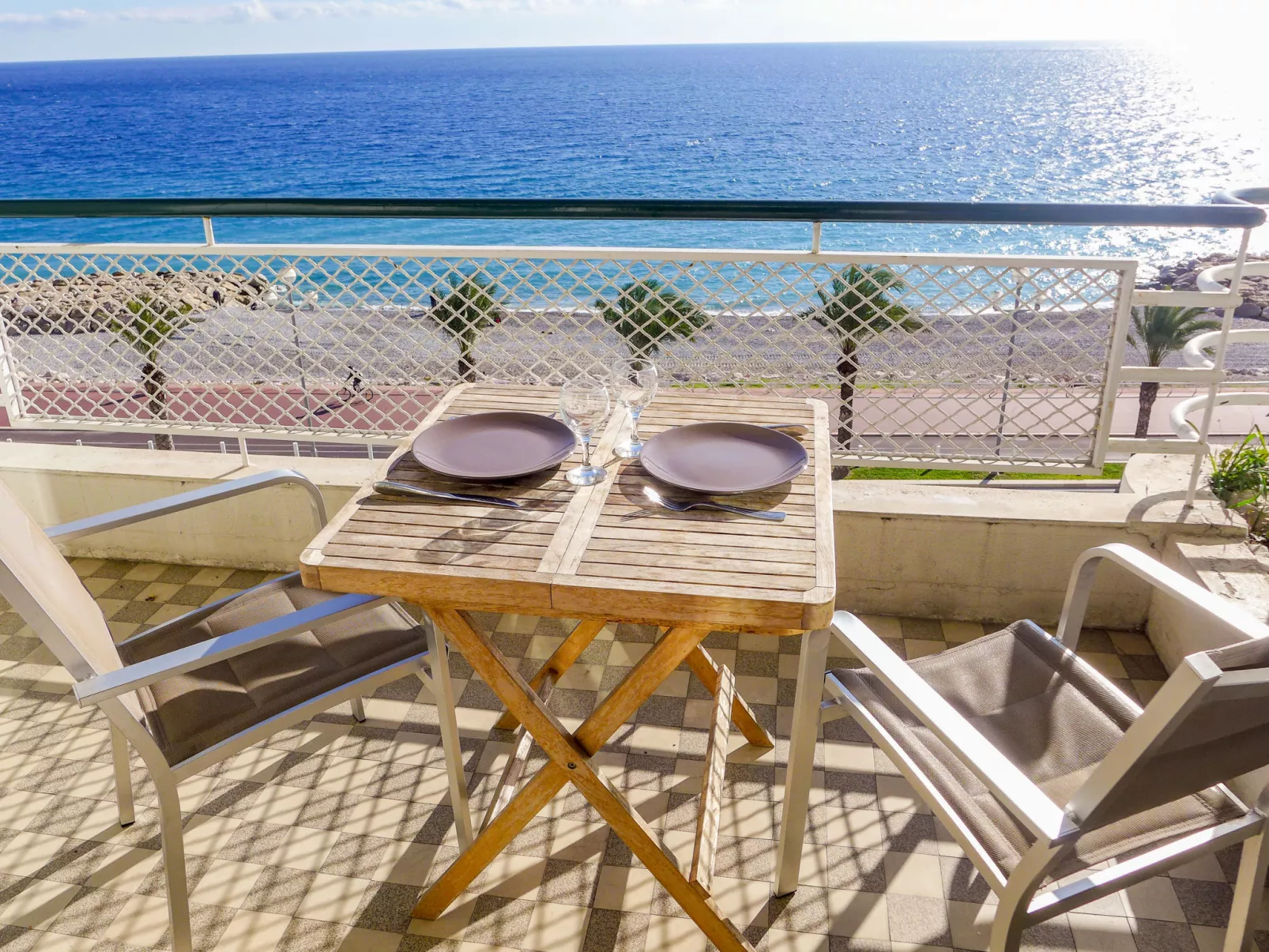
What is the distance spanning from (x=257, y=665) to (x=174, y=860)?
36 centimetres

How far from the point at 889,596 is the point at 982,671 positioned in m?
0.96

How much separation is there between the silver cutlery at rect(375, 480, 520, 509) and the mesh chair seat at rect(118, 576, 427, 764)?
0.88 feet

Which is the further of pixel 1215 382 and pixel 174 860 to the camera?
pixel 1215 382

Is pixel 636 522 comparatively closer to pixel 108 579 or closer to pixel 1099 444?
pixel 1099 444

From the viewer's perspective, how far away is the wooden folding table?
1405 mm

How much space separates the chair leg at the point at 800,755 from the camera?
5.00ft

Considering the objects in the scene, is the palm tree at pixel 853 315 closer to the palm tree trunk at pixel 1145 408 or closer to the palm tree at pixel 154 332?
the palm tree at pixel 154 332

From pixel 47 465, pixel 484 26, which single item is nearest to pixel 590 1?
pixel 484 26

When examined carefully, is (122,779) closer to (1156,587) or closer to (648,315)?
(648,315)

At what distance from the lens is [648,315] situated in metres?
2.68

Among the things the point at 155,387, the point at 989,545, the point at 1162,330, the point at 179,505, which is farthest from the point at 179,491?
the point at 1162,330

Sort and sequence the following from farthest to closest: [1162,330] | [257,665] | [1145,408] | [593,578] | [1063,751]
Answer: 1. [1145,408]
2. [1162,330]
3. [257,665]
4. [1063,751]
5. [593,578]

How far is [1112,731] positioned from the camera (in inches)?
60.9

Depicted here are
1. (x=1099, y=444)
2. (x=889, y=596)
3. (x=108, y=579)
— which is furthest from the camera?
(x=108, y=579)
